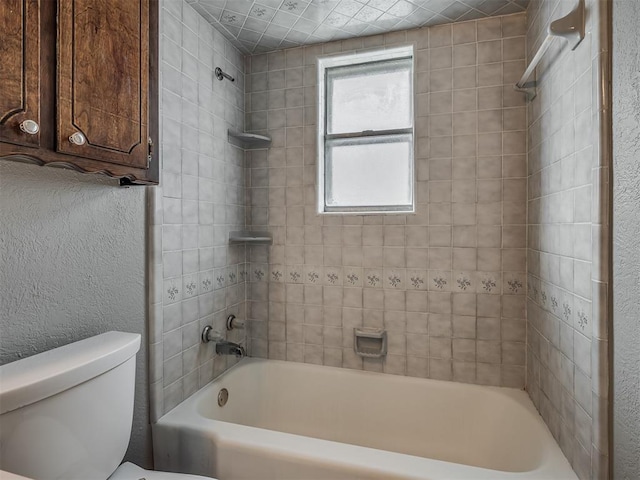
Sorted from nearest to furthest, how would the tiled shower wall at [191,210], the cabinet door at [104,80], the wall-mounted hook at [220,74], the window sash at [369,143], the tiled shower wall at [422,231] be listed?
the cabinet door at [104,80] → the tiled shower wall at [191,210] → the tiled shower wall at [422,231] → the wall-mounted hook at [220,74] → the window sash at [369,143]

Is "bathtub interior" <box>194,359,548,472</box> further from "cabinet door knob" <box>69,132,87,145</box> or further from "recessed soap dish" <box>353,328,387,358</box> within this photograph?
"cabinet door knob" <box>69,132,87,145</box>

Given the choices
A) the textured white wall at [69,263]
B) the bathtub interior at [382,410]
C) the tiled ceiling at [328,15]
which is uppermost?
the tiled ceiling at [328,15]

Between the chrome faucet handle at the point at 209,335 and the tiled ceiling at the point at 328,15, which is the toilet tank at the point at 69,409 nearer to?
the chrome faucet handle at the point at 209,335

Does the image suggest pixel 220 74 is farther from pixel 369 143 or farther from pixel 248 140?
pixel 369 143

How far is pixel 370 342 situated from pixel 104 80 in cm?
169

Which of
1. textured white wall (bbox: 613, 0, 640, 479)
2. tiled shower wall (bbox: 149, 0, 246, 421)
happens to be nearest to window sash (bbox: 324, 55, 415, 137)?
tiled shower wall (bbox: 149, 0, 246, 421)

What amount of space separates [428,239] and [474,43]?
1.02m

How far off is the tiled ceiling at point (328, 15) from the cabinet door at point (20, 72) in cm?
105

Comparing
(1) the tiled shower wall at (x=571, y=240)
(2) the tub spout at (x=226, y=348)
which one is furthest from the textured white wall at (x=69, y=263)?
(1) the tiled shower wall at (x=571, y=240)

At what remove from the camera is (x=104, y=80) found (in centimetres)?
104

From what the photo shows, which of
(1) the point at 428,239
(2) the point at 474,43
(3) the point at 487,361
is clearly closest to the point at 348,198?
(1) the point at 428,239

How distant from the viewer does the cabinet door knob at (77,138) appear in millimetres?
936

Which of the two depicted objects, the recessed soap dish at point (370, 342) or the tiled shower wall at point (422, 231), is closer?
the tiled shower wall at point (422, 231)

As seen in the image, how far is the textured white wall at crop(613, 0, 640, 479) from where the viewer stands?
866 millimetres
